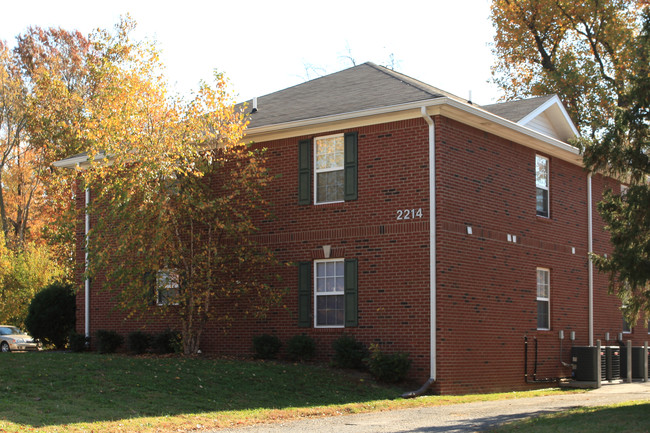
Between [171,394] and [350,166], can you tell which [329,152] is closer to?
[350,166]

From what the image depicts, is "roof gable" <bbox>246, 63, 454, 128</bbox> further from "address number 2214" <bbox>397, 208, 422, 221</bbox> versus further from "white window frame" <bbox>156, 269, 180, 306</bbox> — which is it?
"white window frame" <bbox>156, 269, 180, 306</bbox>

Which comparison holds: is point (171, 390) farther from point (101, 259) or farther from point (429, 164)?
point (429, 164)

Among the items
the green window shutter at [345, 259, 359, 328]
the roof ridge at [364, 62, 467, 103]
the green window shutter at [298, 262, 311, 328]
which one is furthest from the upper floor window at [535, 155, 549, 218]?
the green window shutter at [298, 262, 311, 328]

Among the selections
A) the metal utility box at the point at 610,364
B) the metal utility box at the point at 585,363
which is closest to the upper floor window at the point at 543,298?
the metal utility box at the point at 585,363

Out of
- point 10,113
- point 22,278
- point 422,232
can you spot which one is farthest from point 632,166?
point 10,113

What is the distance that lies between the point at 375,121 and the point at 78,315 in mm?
11086

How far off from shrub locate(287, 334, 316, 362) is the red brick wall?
28cm

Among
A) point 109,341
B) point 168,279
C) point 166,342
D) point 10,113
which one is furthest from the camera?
point 10,113

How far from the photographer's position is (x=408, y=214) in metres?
17.6

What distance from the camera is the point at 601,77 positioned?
113 feet

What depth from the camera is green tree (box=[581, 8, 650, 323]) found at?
14.3 metres

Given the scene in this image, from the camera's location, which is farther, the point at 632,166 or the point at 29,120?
the point at 29,120

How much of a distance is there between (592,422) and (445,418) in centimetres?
236

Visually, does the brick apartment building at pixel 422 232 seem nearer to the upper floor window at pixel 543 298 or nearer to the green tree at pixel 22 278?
the upper floor window at pixel 543 298
